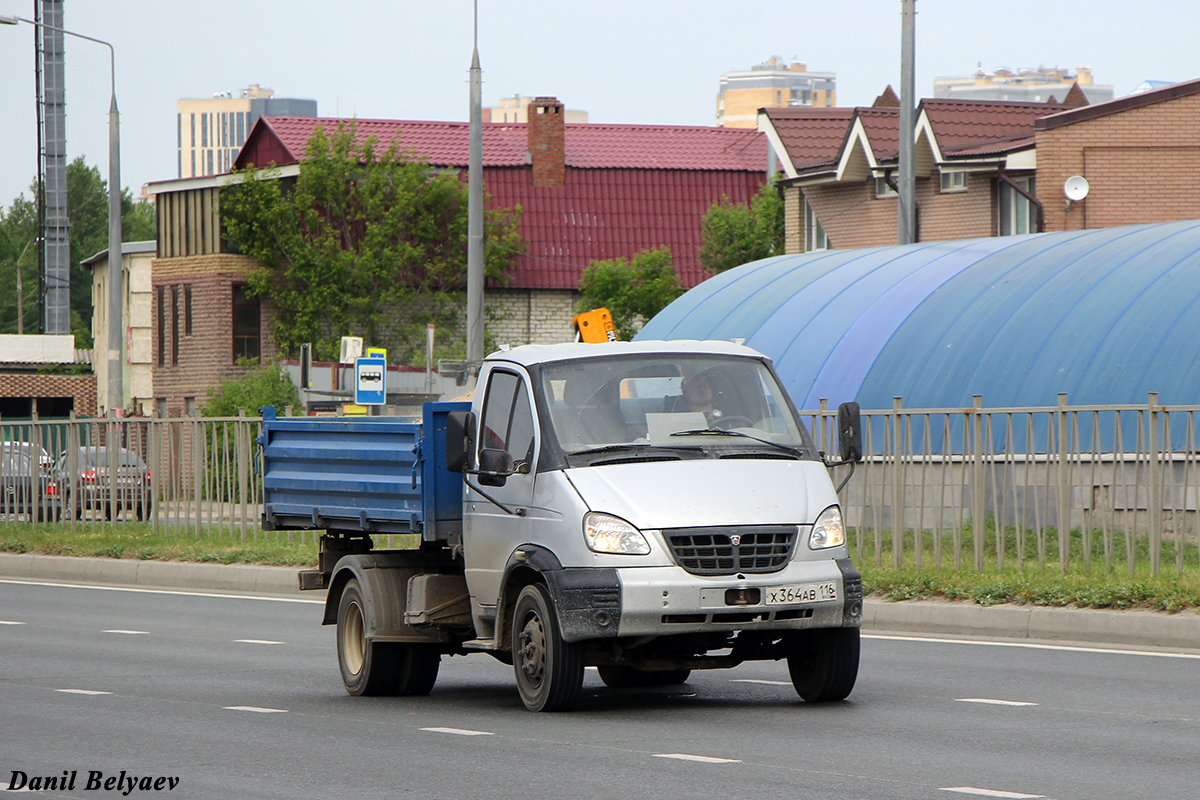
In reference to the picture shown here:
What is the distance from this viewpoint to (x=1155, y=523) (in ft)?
51.7

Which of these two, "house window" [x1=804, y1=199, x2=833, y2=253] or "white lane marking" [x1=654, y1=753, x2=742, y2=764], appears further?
"house window" [x1=804, y1=199, x2=833, y2=253]

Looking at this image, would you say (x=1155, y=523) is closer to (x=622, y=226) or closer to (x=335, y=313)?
(x=335, y=313)

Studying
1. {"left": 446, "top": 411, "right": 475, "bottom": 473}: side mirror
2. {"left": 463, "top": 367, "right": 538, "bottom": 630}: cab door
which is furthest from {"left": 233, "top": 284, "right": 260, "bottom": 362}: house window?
{"left": 446, "top": 411, "right": 475, "bottom": 473}: side mirror

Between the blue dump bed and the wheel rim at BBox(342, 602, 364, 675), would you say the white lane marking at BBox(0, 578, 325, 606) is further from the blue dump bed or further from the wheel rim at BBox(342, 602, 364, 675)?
the wheel rim at BBox(342, 602, 364, 675)

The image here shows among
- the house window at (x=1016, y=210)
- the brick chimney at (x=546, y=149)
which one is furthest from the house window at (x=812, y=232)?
the brick chimney at (x=546, y=149)

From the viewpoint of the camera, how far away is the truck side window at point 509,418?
10695 millimetres

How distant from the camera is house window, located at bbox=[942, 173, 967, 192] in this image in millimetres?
42000

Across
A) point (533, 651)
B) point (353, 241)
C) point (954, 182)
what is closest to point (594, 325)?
point (533, 651)

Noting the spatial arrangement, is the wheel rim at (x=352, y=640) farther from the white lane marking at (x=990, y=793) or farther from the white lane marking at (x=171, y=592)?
the white lane marking at (x=171, y=592)

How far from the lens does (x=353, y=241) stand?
55.6 m

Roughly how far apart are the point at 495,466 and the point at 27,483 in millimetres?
18438

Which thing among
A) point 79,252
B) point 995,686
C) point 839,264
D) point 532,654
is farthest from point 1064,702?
point 79,252

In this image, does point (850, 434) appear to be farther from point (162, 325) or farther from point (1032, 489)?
point (162, 325)

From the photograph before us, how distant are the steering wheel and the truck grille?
85 cm
